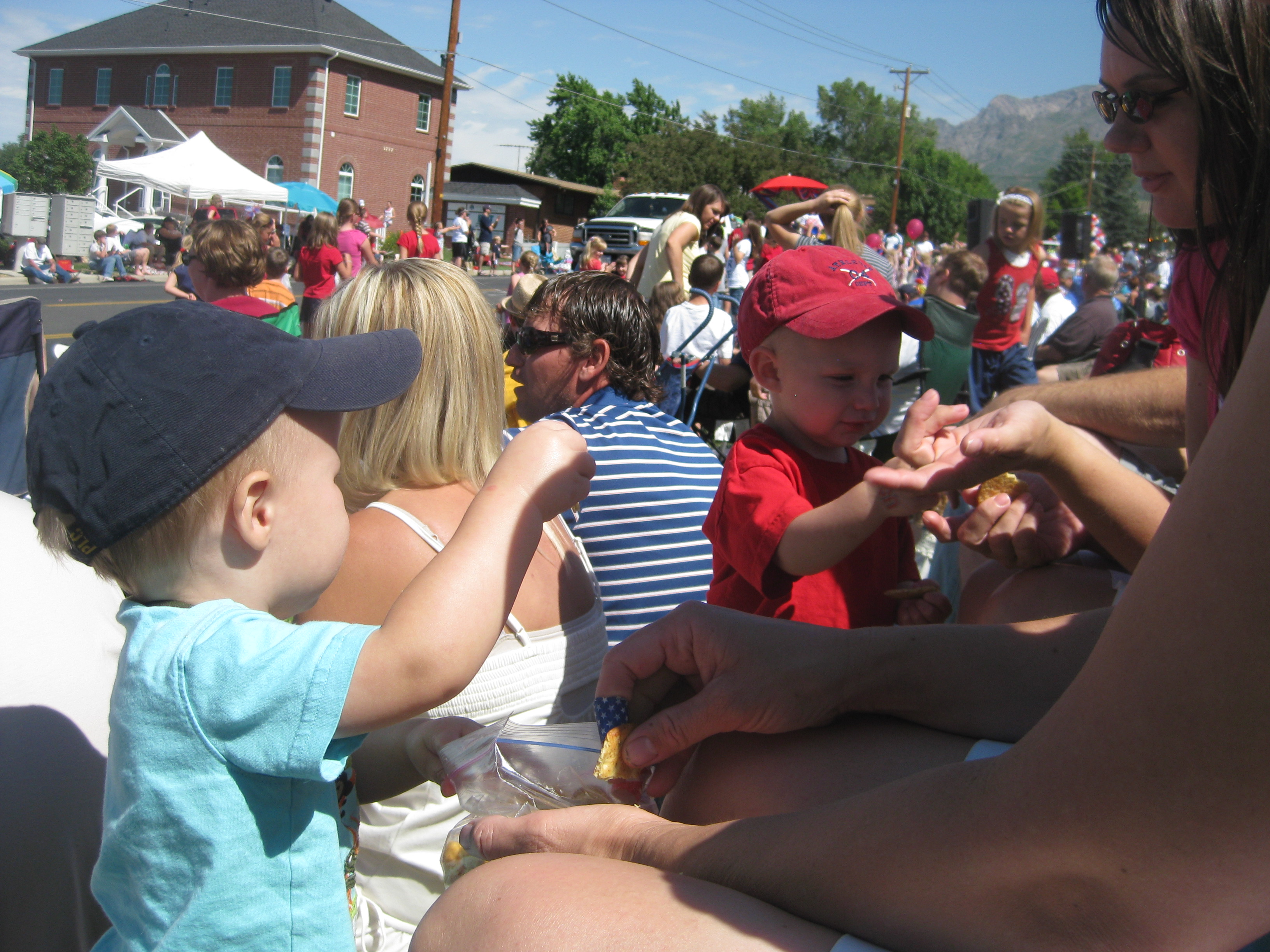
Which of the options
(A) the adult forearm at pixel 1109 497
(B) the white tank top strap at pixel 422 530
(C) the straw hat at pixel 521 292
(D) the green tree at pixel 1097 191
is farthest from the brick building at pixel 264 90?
(D) the green tree at pixel 1097 191

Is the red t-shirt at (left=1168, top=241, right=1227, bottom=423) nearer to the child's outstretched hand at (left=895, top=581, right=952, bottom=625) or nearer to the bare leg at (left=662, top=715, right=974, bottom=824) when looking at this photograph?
the child's outstretched hand at (left=895, top=581, right=952, bottom=625)

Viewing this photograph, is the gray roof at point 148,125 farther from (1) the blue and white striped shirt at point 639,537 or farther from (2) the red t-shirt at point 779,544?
(2) the red t-shirt at point 779,544

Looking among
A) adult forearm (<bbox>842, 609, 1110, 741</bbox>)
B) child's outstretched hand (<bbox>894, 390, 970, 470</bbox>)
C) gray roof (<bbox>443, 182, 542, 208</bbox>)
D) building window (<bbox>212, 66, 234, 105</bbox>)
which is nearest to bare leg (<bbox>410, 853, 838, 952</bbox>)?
adult forearm (<bbox>842, 609, 1110, 741</bbox>)

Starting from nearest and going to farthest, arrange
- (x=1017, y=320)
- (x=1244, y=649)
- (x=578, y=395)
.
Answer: (x=1244, y=649) → (x=578, y=395) → (x=1017, y=320)

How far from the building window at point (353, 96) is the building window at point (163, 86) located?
34.1 ft

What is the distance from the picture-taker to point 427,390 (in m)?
2.26

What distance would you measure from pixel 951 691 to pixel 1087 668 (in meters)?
0.61

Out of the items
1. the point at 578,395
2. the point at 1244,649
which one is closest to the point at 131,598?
the point at 1244,649

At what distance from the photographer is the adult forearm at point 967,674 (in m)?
1.34

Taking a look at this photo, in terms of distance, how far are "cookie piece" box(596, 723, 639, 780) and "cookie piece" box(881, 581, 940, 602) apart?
76 cm

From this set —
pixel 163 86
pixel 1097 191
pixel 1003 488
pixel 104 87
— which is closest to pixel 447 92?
pixel 1003 488

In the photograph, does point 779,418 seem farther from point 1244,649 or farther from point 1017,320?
point 1017,320

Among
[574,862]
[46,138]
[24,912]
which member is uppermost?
[46,138]

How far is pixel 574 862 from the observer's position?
1.15m
